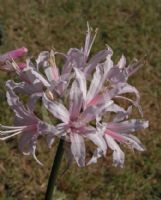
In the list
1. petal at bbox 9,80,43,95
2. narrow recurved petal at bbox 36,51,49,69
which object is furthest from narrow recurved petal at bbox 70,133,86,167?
narrow recurved petal at bbox 36,51,49,69

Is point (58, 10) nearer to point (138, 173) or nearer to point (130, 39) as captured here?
point (130, 39)

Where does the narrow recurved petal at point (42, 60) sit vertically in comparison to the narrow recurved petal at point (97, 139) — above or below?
above

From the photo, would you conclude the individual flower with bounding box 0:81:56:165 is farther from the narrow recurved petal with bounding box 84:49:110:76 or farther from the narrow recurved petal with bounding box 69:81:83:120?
the narrow recurved petal with bounding box 84:49:110:76

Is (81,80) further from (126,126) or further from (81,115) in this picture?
(126,126)

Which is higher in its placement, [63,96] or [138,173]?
[63,96]

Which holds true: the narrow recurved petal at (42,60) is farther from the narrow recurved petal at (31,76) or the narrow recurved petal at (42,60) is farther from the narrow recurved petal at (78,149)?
the narrow recurved petal at (78,149)

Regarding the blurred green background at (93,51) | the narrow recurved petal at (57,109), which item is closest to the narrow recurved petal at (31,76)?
the narrow recurved petal at (57,109)

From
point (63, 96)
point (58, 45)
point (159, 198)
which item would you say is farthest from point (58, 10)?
point (63, 96)
